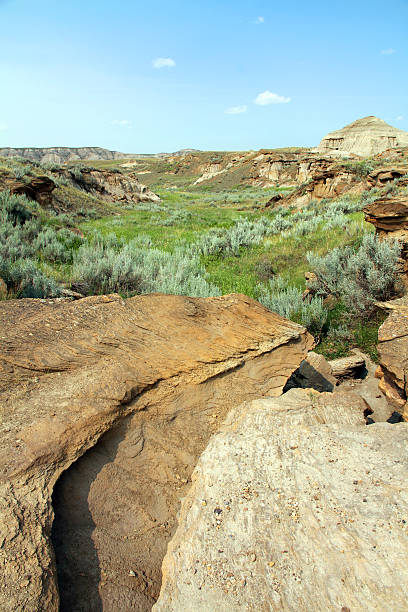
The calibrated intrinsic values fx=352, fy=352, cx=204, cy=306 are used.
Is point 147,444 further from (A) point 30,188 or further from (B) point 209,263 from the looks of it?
(A) point 30,188

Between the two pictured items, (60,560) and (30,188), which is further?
(30,188)

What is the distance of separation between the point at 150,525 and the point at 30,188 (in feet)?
46.5

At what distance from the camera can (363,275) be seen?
679 centimetres

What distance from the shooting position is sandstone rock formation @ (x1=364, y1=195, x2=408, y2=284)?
23.0 feet

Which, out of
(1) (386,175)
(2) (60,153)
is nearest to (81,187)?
(1) (386,175)

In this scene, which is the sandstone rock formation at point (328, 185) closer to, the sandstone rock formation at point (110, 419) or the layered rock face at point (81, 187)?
the layered rock face at point (81, 187)

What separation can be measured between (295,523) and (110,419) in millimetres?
1455

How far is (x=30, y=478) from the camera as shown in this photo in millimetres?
2076

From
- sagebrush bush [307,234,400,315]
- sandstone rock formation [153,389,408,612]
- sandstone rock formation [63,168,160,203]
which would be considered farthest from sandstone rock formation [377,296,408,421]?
sandstone rock formation [63,168,160,203]

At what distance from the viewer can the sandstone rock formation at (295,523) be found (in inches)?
65.0

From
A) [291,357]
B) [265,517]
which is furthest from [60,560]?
[291,357]

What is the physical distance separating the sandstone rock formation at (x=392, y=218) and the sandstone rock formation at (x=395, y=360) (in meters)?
2.95

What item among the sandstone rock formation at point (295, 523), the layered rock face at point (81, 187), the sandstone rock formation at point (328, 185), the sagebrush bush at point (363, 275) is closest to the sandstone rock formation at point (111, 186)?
the layered rock face at point (81, 187)

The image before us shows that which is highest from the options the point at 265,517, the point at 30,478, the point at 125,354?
the point at 125,354
